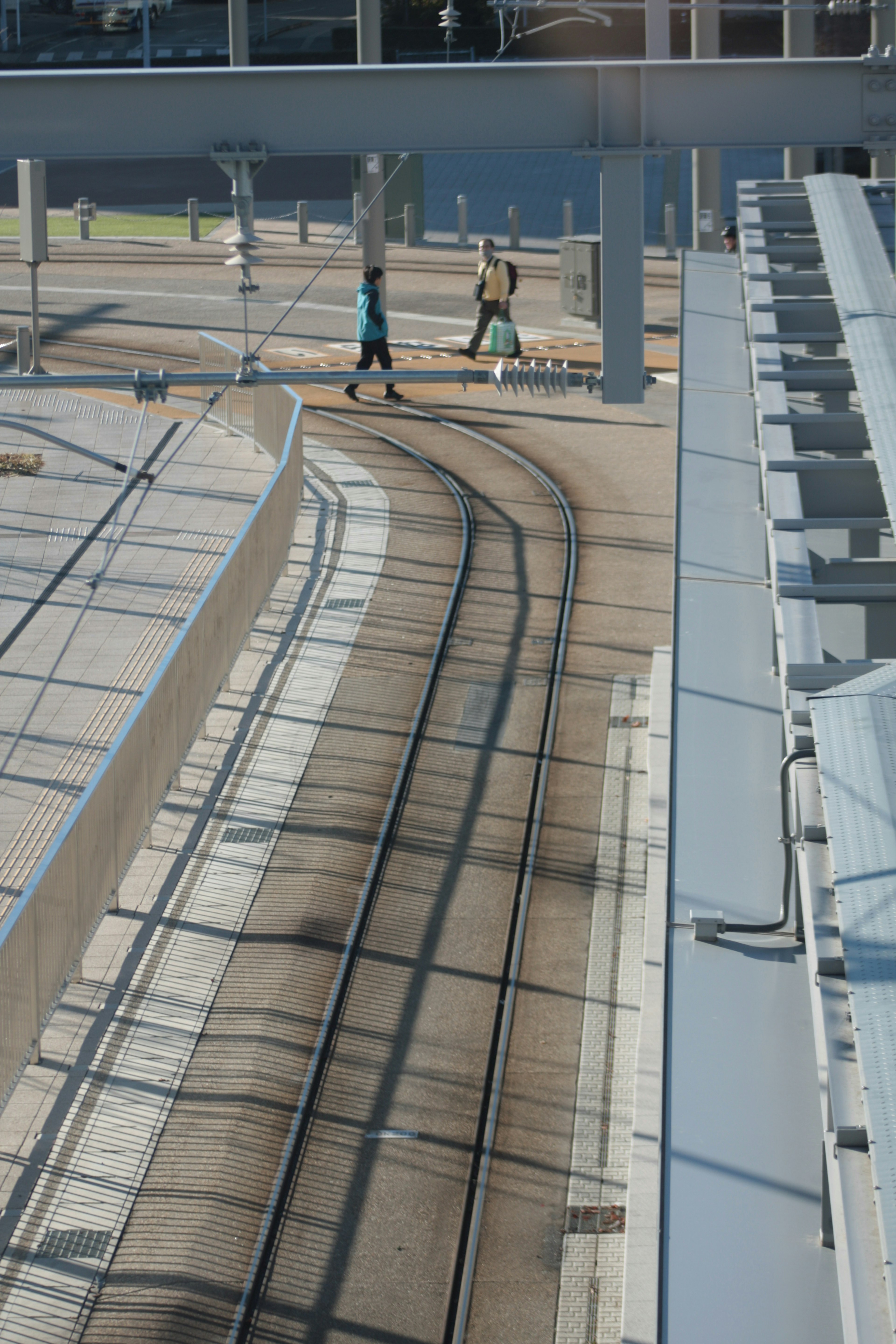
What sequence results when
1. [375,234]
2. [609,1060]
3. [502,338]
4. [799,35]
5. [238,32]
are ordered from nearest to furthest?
[609,1060] → [502,338] → [238,32] → [375,234] → [799,35]

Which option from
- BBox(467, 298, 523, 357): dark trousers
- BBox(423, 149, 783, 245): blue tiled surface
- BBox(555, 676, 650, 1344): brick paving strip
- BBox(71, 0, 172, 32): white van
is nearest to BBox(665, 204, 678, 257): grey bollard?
BBox(423, 149, 783, 245): blue tiled surface

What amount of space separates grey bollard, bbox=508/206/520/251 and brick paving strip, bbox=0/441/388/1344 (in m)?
21.0

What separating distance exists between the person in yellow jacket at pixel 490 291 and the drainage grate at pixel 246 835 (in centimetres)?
1109

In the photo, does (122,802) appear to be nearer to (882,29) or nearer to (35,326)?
(35,326)

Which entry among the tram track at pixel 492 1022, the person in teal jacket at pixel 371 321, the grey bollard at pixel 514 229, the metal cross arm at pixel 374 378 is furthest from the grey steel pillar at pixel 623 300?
the grey bollard at pixel 514 229

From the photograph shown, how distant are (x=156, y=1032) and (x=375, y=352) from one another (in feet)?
40.2

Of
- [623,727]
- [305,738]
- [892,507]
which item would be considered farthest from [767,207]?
[892,507]

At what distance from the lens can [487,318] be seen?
2247 cm

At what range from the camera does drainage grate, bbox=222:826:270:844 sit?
458 inches

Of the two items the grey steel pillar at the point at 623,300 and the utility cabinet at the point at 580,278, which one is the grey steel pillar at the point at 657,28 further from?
the utility cabinet at the point at 580,278

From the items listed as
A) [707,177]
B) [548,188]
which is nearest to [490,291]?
[707,177]

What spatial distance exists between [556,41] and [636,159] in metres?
43.4

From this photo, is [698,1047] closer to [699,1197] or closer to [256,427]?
[699,1197]

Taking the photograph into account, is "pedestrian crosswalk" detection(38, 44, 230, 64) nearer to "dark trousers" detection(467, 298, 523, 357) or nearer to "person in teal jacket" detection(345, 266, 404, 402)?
"dark trousers" detection(467, 298, 523, 357)
